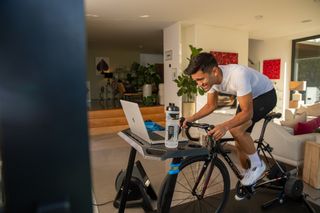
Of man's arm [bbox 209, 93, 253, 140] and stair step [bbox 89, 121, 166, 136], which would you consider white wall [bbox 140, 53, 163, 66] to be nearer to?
stair step [bbox 89, 121, 166, 136]

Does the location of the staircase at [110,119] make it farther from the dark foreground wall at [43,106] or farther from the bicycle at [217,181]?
the dark foreground wall at [43,106]

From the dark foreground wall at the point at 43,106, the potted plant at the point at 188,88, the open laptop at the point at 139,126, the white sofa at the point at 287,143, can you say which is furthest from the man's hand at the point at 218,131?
the potted plant at the point at 188,88

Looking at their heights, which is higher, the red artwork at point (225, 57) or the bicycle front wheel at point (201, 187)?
the red artwork at point (225, 57)

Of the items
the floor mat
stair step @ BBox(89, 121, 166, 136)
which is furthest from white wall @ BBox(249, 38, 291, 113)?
the floor mat

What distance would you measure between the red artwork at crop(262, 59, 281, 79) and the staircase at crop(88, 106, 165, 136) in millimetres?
4230

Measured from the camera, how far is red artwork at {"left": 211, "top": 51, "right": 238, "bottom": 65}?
601 centimetres

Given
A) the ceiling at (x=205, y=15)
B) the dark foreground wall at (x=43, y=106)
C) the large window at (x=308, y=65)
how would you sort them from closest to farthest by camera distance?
the dark foreground wall at (x=43, y=106) → the ceiling at (x=205, y=15) → the large window at (x=308, y=65)

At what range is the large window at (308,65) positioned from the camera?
21.7 ft

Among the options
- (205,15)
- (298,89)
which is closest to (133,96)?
(205,15)

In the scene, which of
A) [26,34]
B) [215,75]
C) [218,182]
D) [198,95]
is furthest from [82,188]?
[198,95]

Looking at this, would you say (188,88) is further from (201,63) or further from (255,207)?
(201,63)

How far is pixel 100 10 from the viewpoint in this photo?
4598mm

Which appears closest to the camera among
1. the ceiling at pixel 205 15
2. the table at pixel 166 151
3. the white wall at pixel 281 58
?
the table at pixel 166 151

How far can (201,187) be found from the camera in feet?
6.12
